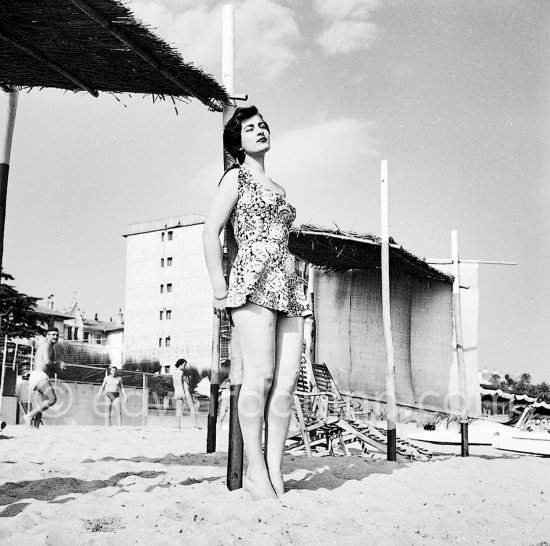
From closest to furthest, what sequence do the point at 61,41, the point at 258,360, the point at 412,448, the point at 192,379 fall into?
the point at 258,360 < the point at 61,41 < the point at 412,448 < the point at 192,379

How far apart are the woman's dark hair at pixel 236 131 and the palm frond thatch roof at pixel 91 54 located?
389 millimetres

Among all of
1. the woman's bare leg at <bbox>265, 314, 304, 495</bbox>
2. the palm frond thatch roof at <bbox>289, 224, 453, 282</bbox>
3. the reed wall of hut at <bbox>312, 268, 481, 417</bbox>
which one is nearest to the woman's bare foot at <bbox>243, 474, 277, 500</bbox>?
the woman's bare leg at <bbox>265, 314, 304, 495</bbox>

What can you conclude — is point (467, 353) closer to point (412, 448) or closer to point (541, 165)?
point (412, 448)

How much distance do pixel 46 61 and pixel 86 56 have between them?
21 centimetres

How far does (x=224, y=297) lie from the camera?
308cm

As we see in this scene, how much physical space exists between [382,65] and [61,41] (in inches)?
318

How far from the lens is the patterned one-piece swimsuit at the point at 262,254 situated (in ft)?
10.0

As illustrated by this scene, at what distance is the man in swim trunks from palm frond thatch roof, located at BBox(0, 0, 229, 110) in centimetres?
542

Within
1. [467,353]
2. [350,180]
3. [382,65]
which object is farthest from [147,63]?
[467,353]

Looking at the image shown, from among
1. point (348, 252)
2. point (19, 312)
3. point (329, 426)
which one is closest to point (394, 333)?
point (348, 252)

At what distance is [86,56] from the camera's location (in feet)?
11.5

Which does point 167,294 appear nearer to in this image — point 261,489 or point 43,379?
point 43,379

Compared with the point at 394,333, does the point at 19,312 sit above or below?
above

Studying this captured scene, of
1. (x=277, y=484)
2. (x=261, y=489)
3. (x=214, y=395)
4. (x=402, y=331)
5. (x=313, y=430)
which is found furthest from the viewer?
(x=402, y=331)
